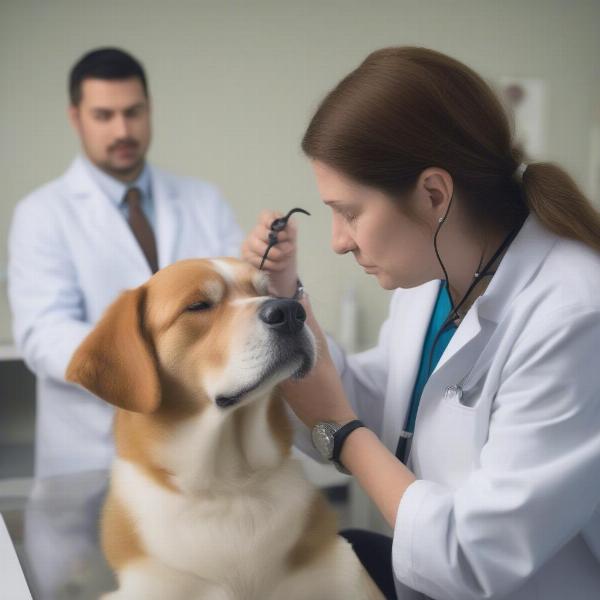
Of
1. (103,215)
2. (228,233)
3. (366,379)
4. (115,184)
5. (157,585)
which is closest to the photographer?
(157,585)

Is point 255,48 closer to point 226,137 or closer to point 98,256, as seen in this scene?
point 226,137

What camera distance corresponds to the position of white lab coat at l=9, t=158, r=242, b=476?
66.8 inches

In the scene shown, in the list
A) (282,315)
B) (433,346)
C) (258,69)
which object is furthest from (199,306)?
(258,69)

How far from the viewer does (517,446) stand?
77 centimetres

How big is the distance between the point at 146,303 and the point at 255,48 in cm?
236

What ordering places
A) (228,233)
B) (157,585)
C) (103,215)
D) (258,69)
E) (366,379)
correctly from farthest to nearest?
(258,69)
(228,233)
(103,215)
(366,379)
(157,585)

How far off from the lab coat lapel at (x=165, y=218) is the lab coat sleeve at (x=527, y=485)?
1.17 metres

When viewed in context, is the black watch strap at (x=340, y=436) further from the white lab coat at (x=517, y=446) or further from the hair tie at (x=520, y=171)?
the hair tie at (x=520, y=171)

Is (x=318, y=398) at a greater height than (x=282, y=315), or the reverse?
(x=282, y=315)

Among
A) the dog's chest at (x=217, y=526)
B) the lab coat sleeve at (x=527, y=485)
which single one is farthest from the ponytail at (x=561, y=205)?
the dog's chest at (x=217, y=526)

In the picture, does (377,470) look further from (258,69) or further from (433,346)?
(258,69)

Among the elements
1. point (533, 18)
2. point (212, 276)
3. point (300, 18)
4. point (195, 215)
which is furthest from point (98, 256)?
point (533, 18)

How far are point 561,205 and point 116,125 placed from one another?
1.52 meters

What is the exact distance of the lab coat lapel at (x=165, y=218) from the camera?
A: 191 centimetres
